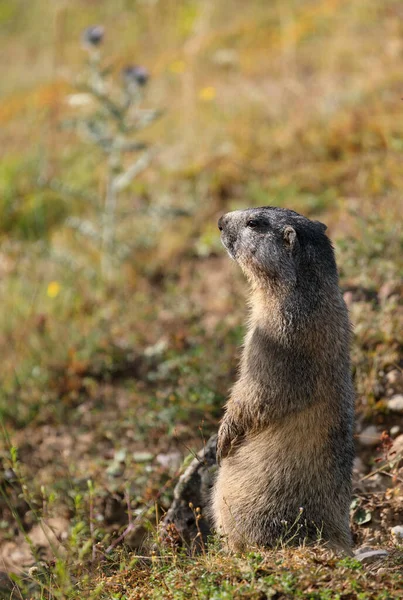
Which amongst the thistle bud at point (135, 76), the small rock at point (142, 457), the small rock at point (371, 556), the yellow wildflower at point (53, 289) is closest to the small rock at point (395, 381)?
the small rock at point (371, 556)

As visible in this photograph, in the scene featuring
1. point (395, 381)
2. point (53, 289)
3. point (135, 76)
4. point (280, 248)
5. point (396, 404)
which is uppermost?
point (135, 76)

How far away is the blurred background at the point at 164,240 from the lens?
486 cm

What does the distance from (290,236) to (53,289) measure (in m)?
3.74

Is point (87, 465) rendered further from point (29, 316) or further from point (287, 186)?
point (287, 186)

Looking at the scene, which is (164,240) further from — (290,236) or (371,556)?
(371,556)

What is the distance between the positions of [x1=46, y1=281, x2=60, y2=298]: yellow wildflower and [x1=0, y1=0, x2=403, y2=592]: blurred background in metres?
0.03

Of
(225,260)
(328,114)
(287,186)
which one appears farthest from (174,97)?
(225,260)

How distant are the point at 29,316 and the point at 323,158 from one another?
3.94 metres

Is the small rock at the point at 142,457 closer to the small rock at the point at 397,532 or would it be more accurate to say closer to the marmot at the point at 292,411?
the marmot at the point at 292,411

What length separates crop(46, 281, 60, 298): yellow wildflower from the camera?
21.8 ft

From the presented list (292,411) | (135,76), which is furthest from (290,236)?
(135,76)

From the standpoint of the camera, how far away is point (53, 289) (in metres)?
6.66

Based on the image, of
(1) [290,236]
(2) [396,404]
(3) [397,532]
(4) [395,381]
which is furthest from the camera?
(4) [395,381]

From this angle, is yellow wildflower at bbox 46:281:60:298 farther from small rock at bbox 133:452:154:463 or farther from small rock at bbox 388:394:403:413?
small rock at bbox 388:394:403:413
